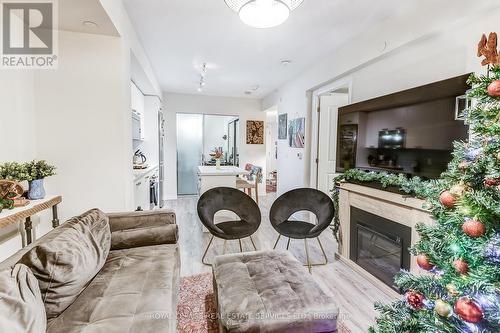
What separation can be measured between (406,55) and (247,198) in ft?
7.06

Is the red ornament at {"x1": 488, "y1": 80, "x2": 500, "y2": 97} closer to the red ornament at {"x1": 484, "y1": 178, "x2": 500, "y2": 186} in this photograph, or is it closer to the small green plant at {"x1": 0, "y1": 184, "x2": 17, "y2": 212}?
the red ornament at {"x1": 484, "y1": 178, "x2": 500, "y2": 186}

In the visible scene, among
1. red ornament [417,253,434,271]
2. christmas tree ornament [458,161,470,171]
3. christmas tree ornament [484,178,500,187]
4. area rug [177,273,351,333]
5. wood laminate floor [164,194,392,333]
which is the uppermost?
christmas tree ornament [458,161,470,171]

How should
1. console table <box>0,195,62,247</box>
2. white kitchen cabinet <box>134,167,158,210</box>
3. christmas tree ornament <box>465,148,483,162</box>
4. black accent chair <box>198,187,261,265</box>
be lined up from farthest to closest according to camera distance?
white kitchen cabinet <box>134,167,158,210</box>
black accent chair <box>198,187,261,265</box>
console table <box>0,195,62,247</box>
christmas tree ornament <box>465,148,483,162</box>

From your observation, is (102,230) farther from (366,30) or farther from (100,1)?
(366,30)

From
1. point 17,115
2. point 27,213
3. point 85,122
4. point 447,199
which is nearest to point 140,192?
point 85,122

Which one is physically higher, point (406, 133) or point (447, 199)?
point (406, 133)

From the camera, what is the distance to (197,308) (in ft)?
Result: 6.41

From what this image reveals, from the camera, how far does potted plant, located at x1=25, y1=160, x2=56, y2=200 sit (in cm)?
182

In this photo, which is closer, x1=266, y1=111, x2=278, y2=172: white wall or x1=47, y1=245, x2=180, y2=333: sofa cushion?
x1=47, y1=245, x2=180, y2=333: sofa cushion

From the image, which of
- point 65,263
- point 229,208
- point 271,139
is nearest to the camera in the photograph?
point 65,263

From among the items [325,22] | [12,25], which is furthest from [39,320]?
[325,22]

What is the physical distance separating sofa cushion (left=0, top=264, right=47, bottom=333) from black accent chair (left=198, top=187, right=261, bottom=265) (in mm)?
1526

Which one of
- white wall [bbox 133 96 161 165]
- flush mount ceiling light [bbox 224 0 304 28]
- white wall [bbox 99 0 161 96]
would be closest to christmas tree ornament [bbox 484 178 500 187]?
flush mount ceiling light [bbox 224 0 304 28]

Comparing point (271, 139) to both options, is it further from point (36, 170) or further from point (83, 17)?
point (36, 170)
